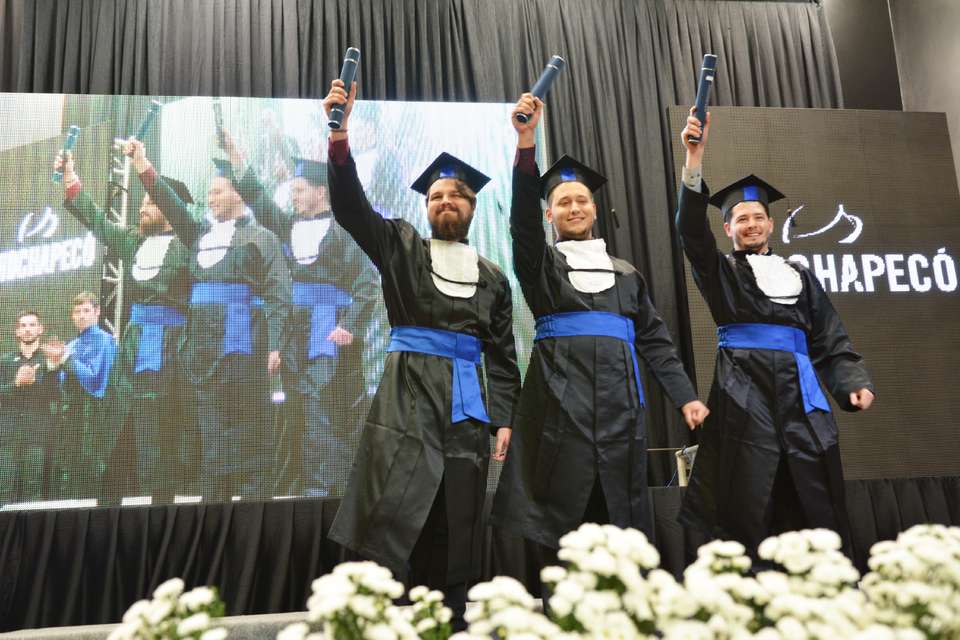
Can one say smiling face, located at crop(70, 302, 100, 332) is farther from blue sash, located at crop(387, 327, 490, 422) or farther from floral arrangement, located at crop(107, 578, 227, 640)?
floral arrangement, located at crop(107, 578, 227, 640)

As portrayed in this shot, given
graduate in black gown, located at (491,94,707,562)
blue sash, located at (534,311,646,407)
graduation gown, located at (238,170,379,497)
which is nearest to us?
graduate in black gown, located at (491,94,707,562)

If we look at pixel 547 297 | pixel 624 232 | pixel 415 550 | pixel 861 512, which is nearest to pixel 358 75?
pixel 624 232

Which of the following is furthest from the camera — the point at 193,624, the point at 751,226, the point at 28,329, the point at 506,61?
the point at 506,61

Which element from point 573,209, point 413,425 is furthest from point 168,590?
point 573,209

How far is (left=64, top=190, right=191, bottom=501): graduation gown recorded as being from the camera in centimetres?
338

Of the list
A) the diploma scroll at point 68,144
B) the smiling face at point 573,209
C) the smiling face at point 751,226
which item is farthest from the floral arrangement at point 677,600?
the diploma scroll at point 68,144

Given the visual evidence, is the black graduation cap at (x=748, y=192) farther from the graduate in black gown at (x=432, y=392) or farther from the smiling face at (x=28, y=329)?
the smiling face at (x=28, y=329)

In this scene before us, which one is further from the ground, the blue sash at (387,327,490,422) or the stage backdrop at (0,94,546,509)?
the stage backdrop at (0,94,546,509)

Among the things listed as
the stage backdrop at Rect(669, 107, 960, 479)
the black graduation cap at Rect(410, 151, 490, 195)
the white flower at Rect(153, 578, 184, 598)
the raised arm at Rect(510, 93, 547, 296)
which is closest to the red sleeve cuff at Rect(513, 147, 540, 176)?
the raised arm at Rect(510, 93, 547, 296)

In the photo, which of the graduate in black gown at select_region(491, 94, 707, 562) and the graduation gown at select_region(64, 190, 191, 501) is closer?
the graduate in black gown at select_region(491, 94, 707, 562)

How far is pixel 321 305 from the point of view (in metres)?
3.67

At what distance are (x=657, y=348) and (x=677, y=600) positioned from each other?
69.2 inches

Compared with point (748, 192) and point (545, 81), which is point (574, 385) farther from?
point (748, 192)

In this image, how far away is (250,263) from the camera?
12.0ft
